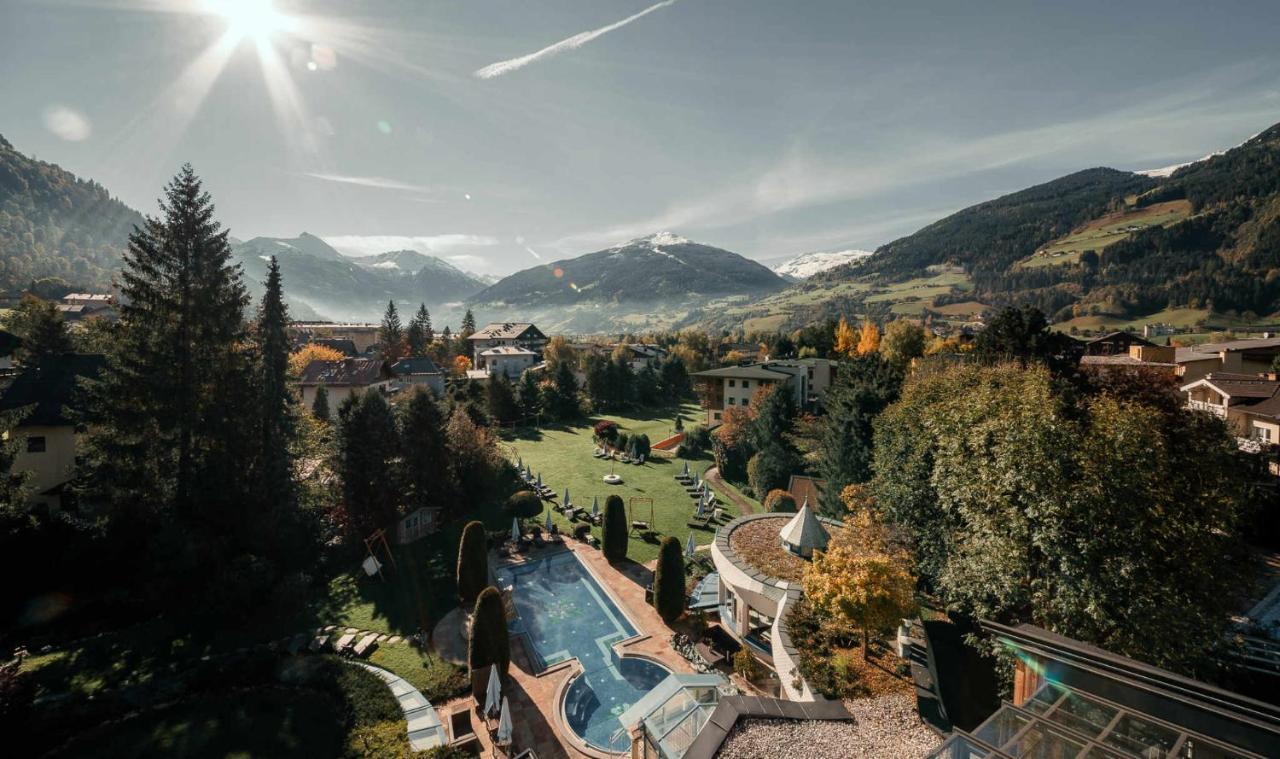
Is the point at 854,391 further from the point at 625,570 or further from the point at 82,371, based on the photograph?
the point at 82,371

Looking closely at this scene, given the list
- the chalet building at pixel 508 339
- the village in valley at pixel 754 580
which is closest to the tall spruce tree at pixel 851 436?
the village in valley at pixel 754 580

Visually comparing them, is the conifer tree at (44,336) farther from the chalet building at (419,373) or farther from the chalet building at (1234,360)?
the chalet building at (1234,360)

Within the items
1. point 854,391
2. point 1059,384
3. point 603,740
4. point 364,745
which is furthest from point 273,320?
point 1059,384

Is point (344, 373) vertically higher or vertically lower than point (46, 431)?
higher

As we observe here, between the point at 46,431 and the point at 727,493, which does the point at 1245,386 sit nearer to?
the point at 727,493

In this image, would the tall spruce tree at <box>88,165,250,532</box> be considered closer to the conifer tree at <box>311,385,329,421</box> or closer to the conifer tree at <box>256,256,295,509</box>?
the conifer tree at <box>256,256,295,509</box>

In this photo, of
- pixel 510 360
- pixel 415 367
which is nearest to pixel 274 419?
pixel 415 367
